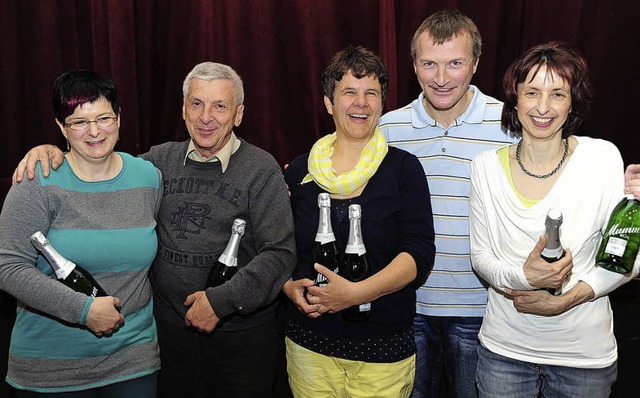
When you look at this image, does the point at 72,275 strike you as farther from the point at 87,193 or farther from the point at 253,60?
the point at 253,60

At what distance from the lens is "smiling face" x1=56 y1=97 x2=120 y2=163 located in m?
1.70

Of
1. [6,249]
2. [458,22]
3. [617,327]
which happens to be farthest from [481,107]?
[6,249]

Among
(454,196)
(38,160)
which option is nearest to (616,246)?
(454,196)

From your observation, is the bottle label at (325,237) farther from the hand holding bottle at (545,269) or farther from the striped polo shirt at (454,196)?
the hand holding bottle at (545,269)

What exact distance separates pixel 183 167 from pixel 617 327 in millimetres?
1894

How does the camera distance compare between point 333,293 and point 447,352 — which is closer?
point 333,293

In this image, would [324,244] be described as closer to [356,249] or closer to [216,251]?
[356,249]

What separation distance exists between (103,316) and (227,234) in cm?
42

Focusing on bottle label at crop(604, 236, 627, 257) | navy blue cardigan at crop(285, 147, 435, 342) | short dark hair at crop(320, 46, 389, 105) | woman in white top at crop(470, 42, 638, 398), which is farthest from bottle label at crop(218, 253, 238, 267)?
bottle label at crop(604, 236, 627, 257)

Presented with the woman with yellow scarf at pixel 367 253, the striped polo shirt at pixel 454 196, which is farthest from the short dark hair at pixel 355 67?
the striped polo shirt at pixel 454 196

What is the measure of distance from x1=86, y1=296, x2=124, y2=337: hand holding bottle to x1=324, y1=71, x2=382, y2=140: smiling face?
0.80 metres

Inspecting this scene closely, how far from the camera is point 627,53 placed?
2.54 meters

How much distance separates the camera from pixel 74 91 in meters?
1.70

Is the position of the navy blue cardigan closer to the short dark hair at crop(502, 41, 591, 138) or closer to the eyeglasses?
the short dark hair at crop(502, 41, 591, 138)
